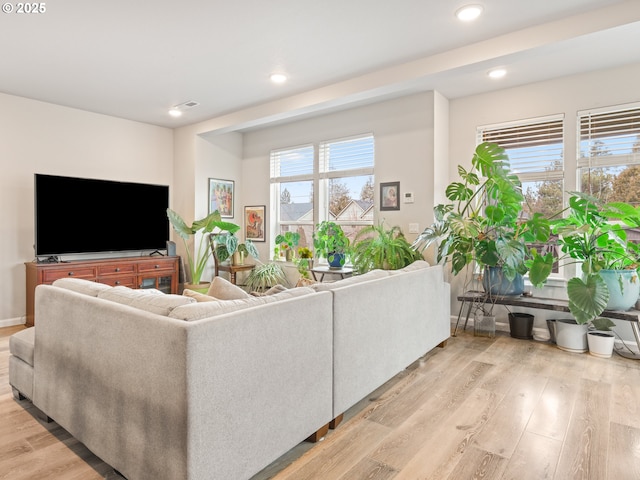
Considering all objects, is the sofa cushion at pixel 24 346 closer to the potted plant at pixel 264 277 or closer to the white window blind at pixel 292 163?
the potted plant at pixel 264 277

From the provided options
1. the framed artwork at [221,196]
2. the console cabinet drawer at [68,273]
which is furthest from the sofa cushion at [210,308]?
the framed artwork at [221,196]

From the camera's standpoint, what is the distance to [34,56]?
347 centimetres

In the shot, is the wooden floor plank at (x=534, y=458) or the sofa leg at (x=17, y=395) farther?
the sofa leg at (x=17, y=395)

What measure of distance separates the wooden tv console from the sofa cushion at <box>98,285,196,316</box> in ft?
9.81

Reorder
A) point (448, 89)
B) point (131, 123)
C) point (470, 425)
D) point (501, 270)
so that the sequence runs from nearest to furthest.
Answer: point (470, 425)
point (501, 270)
point (448, 89)
point (131, 123)

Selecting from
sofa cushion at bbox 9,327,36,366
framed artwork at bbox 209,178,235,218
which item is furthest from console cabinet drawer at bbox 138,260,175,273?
sofa cushion at bbox 9,327,36,366

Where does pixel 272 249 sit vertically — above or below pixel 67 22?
below

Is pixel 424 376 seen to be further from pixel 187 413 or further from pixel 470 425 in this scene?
pixel 187 413

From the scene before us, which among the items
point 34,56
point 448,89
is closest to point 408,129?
point 448,89

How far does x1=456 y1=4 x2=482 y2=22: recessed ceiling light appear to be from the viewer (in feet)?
8.82

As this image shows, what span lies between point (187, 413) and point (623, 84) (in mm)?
4709

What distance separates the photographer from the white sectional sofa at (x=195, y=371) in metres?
1.48

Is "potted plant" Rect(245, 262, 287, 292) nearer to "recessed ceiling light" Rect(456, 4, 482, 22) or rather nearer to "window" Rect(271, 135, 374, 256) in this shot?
"window" Rect(271, 135, 374, 256)

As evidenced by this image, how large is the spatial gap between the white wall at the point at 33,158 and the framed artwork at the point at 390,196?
330 centimetres
